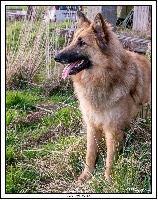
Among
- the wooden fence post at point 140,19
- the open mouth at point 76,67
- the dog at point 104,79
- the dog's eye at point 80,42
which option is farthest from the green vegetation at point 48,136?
the wooden fence post at point 140,19

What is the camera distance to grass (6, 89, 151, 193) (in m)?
3.83

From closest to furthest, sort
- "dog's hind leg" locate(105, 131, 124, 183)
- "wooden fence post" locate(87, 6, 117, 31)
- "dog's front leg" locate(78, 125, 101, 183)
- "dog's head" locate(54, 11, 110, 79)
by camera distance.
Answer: "dog's head" locate(54, 11, 110, 79)
"dog's hind leg" locate(105, 131, 124, 183)
"dog's front leg" locate(78, 125, 101, 183)
"wooden fence post" locate(87, 6, 117, 31)

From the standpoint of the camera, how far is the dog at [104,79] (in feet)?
13.5

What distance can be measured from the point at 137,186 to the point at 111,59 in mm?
1315

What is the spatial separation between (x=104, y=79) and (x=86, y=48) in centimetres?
38

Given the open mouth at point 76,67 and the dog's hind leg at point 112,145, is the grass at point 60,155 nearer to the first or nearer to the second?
the dog's hind leg at point 112,145

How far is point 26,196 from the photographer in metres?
4.14

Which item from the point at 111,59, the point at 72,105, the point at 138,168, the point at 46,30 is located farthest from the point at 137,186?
the point at 46,30

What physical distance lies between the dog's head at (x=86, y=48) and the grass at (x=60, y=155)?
2.82 feet

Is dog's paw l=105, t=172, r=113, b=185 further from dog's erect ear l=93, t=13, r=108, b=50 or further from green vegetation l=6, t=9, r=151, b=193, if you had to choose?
dog's erect ear l=93, t=13, r=108, b=50

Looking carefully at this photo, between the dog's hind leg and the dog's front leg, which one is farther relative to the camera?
the dog's front leg

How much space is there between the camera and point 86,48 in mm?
4113

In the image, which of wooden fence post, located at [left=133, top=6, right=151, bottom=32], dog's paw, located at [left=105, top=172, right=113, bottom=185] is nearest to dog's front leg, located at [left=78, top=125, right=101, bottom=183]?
dog's paw, located at [left=105, top=172, right=113, bottom=185]
